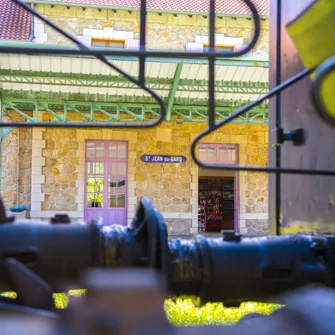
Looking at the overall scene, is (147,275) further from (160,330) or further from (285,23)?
(285,23)

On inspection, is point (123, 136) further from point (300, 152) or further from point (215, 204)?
point (300, 152)

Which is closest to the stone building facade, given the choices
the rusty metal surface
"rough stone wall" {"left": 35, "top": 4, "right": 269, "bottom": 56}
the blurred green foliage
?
"rough stone wall" {"left": 35, "top": 4, "right": 269, "bottom": 56}

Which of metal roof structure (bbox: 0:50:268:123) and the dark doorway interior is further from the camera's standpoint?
the dark doorway interior

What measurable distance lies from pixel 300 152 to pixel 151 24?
12.6 metres

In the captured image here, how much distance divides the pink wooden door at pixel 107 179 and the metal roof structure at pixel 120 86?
95 cm

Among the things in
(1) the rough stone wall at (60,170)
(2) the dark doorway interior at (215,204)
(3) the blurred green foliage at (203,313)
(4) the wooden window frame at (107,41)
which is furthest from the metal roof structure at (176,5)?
(3) the blurred green foliage at (203,313)

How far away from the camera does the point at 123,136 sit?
530 inches

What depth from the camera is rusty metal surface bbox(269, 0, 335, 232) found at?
1961 millimetres

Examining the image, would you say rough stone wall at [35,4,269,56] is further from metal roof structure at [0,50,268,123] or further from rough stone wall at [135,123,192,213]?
rough stone wall at [135,123,192,213]

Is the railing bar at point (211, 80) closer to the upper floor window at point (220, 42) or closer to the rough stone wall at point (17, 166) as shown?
the rough stone wall at point (17, 166)

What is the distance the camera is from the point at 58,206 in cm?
1290

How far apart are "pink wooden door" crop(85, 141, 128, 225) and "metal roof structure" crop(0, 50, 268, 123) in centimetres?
95

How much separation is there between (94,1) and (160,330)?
573 inches

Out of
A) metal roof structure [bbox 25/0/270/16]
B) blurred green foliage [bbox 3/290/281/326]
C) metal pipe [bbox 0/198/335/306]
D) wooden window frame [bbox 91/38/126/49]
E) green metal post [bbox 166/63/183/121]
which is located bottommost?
blurred green foliage [bbox 3/290/281/326]
